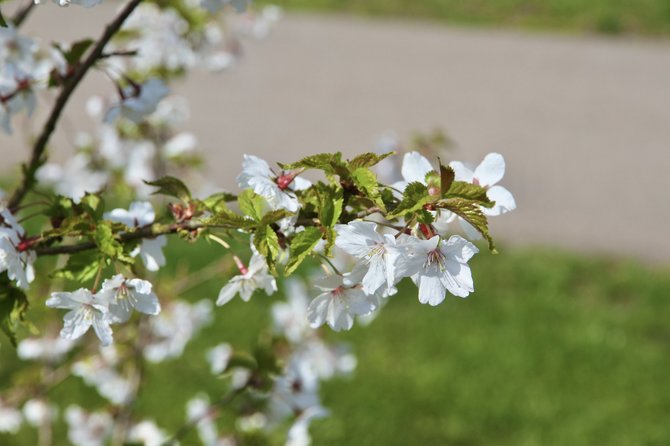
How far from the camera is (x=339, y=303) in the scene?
130 centimetres

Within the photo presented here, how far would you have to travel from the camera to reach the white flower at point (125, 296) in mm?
1247

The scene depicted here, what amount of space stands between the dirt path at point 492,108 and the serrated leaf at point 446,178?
4279mm

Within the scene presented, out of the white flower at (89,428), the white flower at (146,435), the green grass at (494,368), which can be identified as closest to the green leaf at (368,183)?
the white flower at (146,435)

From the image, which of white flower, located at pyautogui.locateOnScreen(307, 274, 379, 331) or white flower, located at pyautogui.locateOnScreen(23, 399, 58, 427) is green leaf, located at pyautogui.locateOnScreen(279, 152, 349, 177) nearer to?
white flower, located at pyautogui.locateOnScreen(307, 274, 379, 331)

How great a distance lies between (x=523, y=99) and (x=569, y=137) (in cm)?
79

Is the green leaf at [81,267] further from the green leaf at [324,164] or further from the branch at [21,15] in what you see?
the branch at [21,15]

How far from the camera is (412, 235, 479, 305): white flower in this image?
3.86 feet

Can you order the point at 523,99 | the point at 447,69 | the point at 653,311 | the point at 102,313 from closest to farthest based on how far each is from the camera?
the point at 102,313, the point at 653,311, the point at 523,99, the point at 447,69

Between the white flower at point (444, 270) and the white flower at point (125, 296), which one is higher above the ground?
the white flower at point (444, 270)

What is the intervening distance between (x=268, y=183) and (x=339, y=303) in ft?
0.68

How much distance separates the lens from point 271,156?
251 inches

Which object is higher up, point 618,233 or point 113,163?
point 113,163

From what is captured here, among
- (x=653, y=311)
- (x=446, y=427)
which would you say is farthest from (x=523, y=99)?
(x=446, y=427)

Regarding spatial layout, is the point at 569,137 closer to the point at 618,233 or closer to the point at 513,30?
the point at 618,233
